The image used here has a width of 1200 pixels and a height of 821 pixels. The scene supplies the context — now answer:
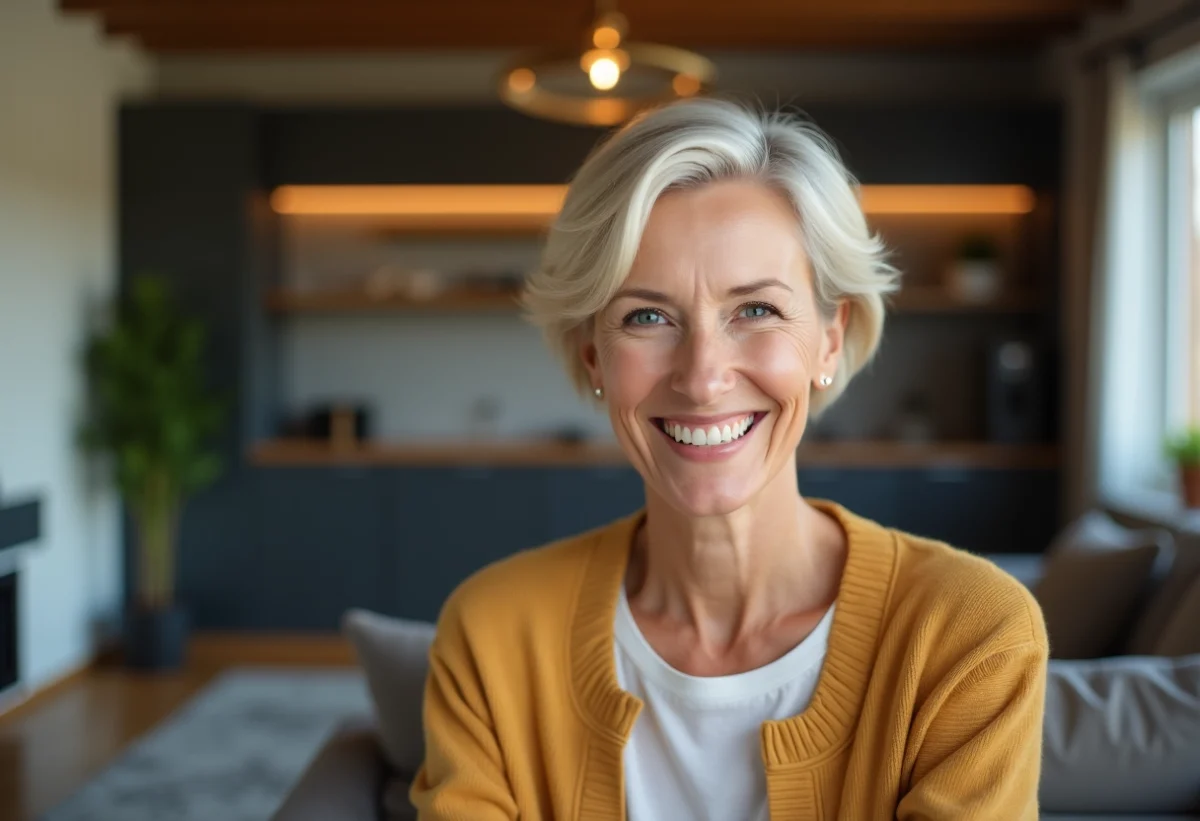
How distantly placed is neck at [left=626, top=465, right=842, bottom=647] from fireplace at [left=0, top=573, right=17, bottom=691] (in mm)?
3580

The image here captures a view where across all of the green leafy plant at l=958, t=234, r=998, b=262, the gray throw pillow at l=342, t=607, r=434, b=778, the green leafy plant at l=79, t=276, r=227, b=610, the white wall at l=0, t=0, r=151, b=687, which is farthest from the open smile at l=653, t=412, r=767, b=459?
the green leafy plant at l=958, t=234, r=998, b=262

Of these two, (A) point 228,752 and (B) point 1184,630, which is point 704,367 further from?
(A) point 228,752

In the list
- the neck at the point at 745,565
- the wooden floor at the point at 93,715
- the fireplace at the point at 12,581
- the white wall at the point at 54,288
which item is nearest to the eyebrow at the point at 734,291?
the neck at the point at 745,565

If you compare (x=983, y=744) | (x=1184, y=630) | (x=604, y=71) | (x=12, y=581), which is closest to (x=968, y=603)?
(x=983, y=744)

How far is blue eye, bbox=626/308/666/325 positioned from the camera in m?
1.24

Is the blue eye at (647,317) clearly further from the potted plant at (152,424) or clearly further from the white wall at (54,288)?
the potted plant at (152,424)

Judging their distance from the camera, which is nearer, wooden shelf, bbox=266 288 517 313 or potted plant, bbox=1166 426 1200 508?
potted plant, bbox=1166 426 1200 508

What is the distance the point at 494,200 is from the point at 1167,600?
418cm

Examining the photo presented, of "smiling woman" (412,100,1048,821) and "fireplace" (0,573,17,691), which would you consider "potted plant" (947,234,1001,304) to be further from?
"smiling woman" (412,100,1048,821)

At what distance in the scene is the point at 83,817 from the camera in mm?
3492

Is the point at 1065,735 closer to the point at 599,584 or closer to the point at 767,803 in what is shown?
the point at 767,803

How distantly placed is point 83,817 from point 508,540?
7.84ft

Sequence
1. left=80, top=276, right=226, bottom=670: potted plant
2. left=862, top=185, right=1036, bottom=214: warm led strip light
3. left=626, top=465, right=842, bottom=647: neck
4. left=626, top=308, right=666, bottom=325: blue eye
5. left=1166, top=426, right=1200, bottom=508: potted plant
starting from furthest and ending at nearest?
1. left=862, top=185, right=1036, bottom=214: warm led strip light
2. left=80, top=276, right=226, bottom=670: potted plant
3. left=1166, top=426, right=1200, bottom=508: potted plant
4. left=626, top=465, right=842, bottom=647: neck
5. left=626, top=308, right=666, bottom=325: blue eye

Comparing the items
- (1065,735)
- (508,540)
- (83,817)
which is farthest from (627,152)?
(508,540)
